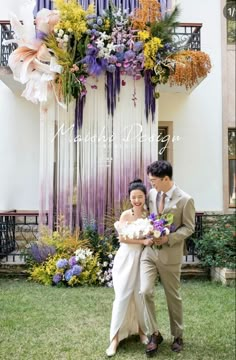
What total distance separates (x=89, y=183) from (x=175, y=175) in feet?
6.90

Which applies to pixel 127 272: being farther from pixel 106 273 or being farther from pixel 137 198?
pixel 106 273

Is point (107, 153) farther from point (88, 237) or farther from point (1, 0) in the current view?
point (1, 0)

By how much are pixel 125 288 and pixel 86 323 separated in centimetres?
108

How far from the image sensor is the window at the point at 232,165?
802 centimetres

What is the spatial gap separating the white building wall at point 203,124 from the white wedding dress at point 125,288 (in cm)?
451

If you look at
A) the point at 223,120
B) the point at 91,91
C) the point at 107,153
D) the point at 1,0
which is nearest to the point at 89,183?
the point at 107,153

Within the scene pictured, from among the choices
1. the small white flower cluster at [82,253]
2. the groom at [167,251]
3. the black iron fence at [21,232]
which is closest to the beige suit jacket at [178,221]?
the groom at [167,251]

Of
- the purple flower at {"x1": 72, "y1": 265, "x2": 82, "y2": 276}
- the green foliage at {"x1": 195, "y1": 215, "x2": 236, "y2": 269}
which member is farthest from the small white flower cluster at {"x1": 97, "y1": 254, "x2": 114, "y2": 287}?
the green foliage at {"x1": 195, "y1": 215, "x2": 236, "y2": 269}

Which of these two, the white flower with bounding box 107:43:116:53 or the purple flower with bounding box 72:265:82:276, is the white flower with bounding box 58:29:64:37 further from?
the purple flower with bounding box 72:265:82:276

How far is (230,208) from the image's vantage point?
7957mm

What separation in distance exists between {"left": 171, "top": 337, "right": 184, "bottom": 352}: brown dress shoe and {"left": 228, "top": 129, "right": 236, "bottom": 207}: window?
16.7 ft

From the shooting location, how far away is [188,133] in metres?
7.71

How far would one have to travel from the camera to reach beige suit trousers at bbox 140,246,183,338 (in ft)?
10.4

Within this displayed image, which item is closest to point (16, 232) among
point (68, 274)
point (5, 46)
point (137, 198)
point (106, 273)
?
point (68, 274)
